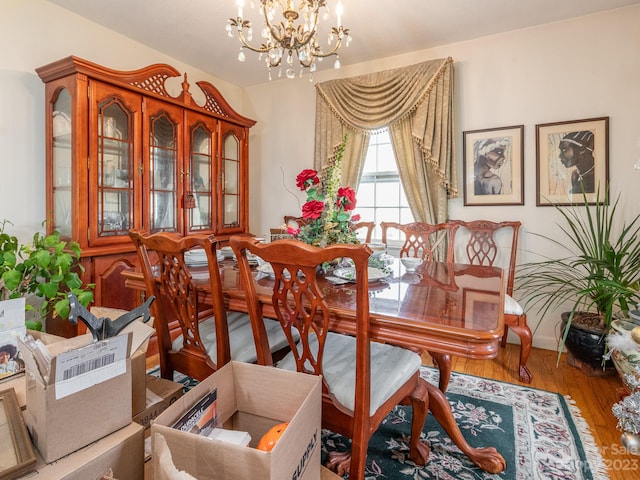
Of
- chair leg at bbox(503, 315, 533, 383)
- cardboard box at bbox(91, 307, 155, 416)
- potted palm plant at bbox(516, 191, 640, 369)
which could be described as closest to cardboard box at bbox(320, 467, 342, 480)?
cardboard box at bbox(91, 307, 155, 416)

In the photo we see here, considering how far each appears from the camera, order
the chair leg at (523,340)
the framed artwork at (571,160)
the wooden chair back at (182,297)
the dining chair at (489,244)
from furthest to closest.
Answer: the dining chair at (489,244), the framed artwork at (571,160), the chair leg at (523,340), the wooden chair back at (182,297)

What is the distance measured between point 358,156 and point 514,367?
7.16ft

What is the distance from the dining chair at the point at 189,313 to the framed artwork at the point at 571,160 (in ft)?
7.93

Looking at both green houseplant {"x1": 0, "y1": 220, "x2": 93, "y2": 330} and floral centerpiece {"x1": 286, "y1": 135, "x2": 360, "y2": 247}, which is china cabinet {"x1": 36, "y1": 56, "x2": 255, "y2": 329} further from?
floral centerpiece {"x1": 286, "y1": 135, "x2": 360, "y2": 247}

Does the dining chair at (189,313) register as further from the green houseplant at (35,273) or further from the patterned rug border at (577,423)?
the patterned rug border at (577,423)

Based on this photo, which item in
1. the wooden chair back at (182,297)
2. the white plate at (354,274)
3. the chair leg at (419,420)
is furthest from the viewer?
the white plate at (354,274)

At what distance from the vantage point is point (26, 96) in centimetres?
232

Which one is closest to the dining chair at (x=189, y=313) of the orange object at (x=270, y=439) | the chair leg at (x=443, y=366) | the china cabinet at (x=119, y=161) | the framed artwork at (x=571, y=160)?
the orange object at (x=270, y=439)

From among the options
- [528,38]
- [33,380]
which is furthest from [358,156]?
[33,380]

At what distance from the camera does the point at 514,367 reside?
2.46 m

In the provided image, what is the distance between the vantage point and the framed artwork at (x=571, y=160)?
2584 mm

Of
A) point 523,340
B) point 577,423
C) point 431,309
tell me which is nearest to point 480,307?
point 431,309

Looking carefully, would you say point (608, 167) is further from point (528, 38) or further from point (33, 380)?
point (33, 380)

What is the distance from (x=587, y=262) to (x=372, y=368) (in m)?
1.74
